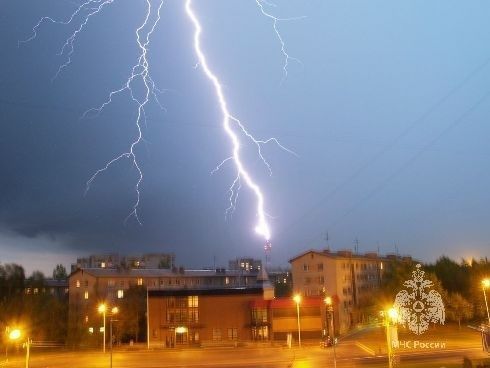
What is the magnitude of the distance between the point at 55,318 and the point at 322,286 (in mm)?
29669

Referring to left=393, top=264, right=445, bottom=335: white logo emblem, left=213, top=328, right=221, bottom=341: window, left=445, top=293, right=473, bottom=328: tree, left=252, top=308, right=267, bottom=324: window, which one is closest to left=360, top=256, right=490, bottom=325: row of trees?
left=445, top=293, right=473, bottom=328: tree

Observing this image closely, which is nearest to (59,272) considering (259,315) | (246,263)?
(246,263)

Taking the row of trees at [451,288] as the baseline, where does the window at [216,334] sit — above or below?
below

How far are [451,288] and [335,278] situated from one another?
41.1ft

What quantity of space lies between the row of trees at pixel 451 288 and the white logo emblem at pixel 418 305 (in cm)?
133

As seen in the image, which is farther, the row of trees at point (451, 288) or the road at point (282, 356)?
the row of trees at point (451, 288)

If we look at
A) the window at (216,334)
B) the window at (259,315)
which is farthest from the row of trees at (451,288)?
the window at (216,334)

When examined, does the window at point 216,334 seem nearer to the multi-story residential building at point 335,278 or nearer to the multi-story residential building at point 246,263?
the multi-story residential building at point 335,278

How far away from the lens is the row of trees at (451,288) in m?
49.1

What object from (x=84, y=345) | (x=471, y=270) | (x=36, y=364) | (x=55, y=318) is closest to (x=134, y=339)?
(x=84, y=345)

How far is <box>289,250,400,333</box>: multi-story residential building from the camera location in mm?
60875

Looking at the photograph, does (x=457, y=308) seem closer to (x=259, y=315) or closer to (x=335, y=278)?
(x=335, y=278)

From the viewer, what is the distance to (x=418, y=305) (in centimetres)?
4575

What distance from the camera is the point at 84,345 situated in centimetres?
5134
